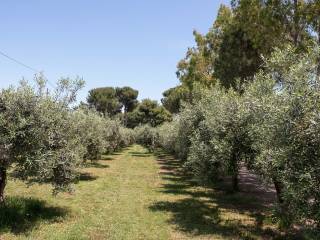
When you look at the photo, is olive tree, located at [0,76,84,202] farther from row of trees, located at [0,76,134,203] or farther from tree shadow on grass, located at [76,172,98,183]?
tree shadow on grass, located at [76,172,98,183]

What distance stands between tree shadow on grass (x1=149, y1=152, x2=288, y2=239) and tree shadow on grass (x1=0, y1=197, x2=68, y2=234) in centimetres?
542

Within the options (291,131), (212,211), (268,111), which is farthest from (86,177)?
(291,131)

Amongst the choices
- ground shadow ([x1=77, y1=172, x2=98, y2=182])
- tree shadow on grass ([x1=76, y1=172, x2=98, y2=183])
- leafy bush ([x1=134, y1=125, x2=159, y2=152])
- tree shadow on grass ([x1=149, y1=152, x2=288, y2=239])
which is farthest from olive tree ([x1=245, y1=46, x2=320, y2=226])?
leafy bush ([x1=134, y1=125, x2=159, y2=152])

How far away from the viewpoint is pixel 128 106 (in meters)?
141

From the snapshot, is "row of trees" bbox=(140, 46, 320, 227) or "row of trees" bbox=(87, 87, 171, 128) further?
"row of trees" bbox=(87, 87, 171, 128)

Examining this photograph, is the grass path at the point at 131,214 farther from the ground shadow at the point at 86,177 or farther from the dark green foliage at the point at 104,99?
the dark green foliage at the point at 104,99

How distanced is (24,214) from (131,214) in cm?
541

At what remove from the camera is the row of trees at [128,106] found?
392 ft

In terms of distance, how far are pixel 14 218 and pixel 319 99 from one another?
12334mm

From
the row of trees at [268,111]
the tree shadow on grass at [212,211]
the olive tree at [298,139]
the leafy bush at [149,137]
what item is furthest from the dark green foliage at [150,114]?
the olive tree at [298,139]

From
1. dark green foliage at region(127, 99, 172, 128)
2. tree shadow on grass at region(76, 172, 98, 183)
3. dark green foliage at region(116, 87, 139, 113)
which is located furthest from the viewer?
dark green foliage at region(116, 87, 139, 113)

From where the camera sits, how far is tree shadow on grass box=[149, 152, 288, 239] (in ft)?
54.9

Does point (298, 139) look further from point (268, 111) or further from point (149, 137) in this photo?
point (149, 137)

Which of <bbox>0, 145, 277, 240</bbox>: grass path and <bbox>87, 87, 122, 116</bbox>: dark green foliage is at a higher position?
<bbox>87, 87, 122, 116</bbox>: dark green foliage
